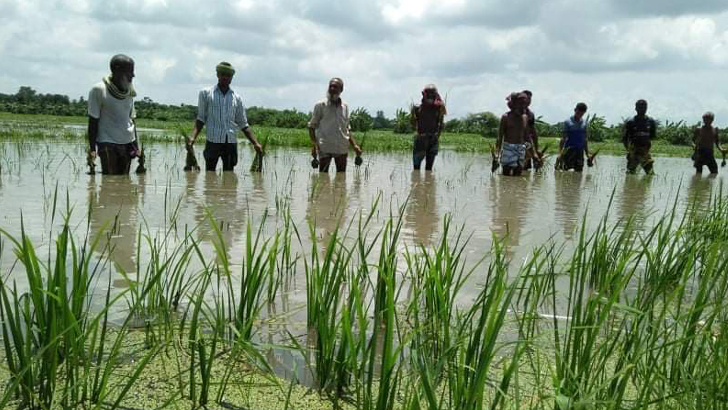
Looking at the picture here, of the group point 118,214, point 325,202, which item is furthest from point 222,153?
point 118,214

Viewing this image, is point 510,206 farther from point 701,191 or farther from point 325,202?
point 701,191

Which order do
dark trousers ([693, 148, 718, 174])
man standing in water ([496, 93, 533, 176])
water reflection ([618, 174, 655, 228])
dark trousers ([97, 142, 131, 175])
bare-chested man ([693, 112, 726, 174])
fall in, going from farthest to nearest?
dark trousers ([693, 148, 718, 174]) < bare-chested man ([693, 112, 726, 174]) < man standing in water ([496, 93, 533, 176]) < dark trousers ([97, 142, 131, 175]) < water reflection ([618, 174, 655, 228])

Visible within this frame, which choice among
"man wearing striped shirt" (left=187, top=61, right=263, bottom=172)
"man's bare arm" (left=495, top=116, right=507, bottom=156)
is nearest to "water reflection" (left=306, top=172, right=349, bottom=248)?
"man wearing striped shirt" (left=187, top=61, right=263, bottom=172)

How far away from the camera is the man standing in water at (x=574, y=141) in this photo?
1119 centimetres

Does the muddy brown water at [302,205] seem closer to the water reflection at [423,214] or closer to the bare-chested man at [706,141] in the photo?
the water reflection at [423,214]

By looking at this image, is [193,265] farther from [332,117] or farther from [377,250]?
[332,117]

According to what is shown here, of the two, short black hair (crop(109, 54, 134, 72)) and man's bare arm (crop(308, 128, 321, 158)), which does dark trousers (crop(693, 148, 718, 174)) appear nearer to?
man's bare arm (crop(308, 128, 321, 158))

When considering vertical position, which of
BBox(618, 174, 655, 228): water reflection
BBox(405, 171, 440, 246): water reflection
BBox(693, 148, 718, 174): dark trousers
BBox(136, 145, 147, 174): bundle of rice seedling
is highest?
BBox(693, 148, 718, 174): dark trousers

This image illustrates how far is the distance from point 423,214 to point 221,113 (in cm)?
306

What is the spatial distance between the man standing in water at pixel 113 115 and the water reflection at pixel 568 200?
4147 mm

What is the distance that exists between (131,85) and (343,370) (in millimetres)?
5394

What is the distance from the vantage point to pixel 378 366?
7.17ft

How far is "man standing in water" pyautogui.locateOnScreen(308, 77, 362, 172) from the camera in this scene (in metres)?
8.48

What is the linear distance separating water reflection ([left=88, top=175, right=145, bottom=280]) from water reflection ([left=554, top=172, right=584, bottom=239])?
8.07ft
